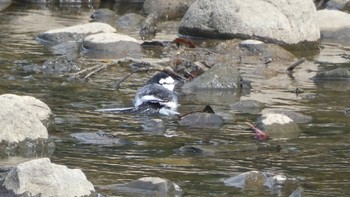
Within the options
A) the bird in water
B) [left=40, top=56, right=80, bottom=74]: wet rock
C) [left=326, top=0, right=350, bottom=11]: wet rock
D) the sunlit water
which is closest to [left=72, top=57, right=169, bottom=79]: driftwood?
the sunlit water

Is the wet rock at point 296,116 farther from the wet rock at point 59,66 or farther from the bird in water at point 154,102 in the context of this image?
the wet rock at point 59,66

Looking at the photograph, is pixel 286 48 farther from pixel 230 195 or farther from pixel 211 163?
pixel 230 195

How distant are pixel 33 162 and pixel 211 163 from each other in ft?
6.51

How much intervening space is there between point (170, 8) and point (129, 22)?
1233 millimetres

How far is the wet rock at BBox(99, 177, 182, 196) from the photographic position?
6664 millimetres

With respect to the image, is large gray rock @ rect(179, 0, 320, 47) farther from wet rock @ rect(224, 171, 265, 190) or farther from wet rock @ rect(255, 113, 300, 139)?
wet rock @ rect(224, 171, 265, 190)

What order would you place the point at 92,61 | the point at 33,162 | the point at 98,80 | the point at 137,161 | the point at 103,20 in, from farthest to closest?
the point at 103,20, the point at 92,61, the point at 98,80, the point at 137,161, the point at 33,162

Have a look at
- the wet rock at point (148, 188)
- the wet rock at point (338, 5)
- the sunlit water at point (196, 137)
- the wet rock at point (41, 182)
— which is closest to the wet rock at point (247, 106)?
the sunlit water at point (196, 137)

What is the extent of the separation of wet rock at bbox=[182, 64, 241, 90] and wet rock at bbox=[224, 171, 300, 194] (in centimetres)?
452

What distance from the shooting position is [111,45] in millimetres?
14469

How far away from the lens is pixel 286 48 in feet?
51.3

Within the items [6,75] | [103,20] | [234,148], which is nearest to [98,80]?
[6,75]

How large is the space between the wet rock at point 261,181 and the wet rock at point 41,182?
49.9 inches

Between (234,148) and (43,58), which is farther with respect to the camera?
(43,58)
